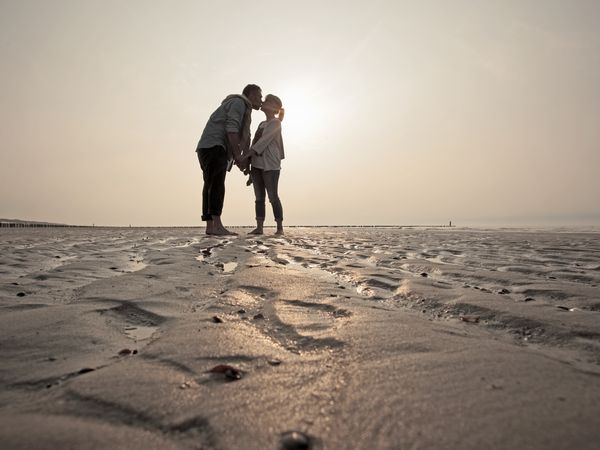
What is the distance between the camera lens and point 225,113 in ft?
21.9

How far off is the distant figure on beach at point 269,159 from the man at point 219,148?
806 millimetres

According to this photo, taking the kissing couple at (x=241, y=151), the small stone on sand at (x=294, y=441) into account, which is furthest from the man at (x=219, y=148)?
the small stone on sand at (x=294, y=441)

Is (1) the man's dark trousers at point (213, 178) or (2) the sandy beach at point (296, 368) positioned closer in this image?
(2) the sandy beach at point (296, 368)

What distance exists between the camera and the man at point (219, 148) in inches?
257

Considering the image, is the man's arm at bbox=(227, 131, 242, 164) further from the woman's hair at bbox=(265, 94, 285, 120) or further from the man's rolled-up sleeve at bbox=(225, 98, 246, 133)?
the woman's hair at bbox=(265, 94, 285, 120)

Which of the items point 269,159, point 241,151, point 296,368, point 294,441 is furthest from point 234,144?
point 294,441

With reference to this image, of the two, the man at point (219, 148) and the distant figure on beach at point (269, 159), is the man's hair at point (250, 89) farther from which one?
the man at point (219, 148)

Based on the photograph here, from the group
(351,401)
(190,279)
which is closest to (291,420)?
(351,401)

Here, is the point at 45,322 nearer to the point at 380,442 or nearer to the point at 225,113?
the point at 380,442

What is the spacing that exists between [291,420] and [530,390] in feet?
1.68

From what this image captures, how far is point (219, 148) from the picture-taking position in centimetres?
664

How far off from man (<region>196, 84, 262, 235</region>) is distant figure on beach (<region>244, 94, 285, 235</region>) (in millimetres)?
806

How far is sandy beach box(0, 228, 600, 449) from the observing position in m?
0.68

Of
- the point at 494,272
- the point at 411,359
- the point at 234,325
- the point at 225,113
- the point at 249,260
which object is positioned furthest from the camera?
the point at 225,113
